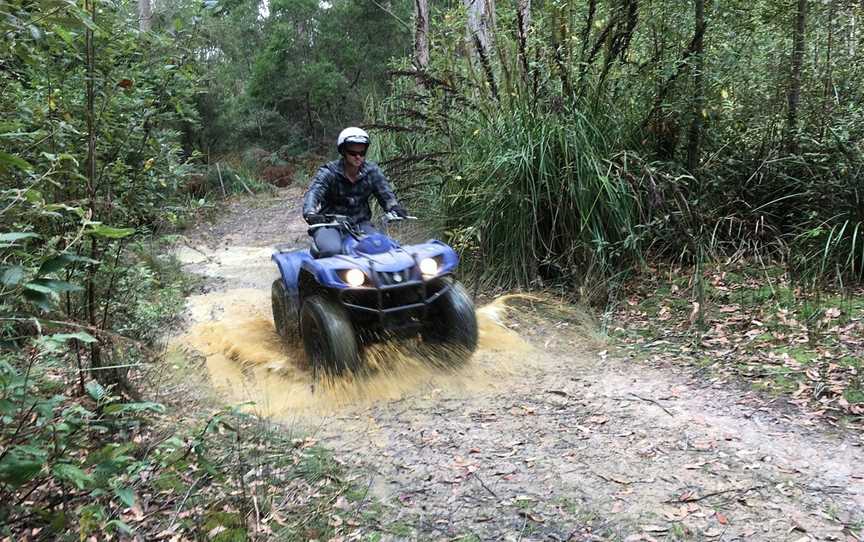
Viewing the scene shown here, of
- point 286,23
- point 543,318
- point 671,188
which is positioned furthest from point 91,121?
point 286,23

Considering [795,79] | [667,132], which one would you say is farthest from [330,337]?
[795,79]

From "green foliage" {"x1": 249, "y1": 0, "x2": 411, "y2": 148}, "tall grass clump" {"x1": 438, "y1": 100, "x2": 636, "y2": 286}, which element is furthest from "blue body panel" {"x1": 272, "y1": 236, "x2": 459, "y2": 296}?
"green foliage" {"x1": 249, "y1": 0, "x2": 411, "y2": 148}

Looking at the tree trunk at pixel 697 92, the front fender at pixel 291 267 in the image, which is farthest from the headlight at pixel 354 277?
the tree trunk at pixel 697 92

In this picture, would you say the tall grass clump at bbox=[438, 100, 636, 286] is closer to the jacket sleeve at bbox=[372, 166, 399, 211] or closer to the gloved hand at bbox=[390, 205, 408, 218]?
the jacket sleeve at bbox=[372, 166, 399, 211]

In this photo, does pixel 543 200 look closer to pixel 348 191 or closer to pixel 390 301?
pixel 348 191

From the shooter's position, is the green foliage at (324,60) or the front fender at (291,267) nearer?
the front fender at (291,267)

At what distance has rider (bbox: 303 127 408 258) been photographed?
16.5 ft

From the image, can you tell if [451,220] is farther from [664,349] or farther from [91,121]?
[91,121]

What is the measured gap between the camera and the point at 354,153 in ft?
16.8

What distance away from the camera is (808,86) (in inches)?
234

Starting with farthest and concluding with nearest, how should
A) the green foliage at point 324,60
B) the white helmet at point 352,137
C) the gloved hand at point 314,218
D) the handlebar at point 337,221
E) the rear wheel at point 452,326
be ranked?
1. the green foliage at point 324,60
2. the white helmet at point 352,137
3. the gloved hand at point 314,218
4. the handlebar at point 337,221
5. the rear wheel at point 452,326

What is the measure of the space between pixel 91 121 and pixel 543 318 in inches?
151

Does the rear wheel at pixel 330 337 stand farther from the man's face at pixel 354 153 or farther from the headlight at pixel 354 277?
the man's face at pixel 354 153

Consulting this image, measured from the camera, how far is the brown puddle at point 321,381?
4.11 meters
